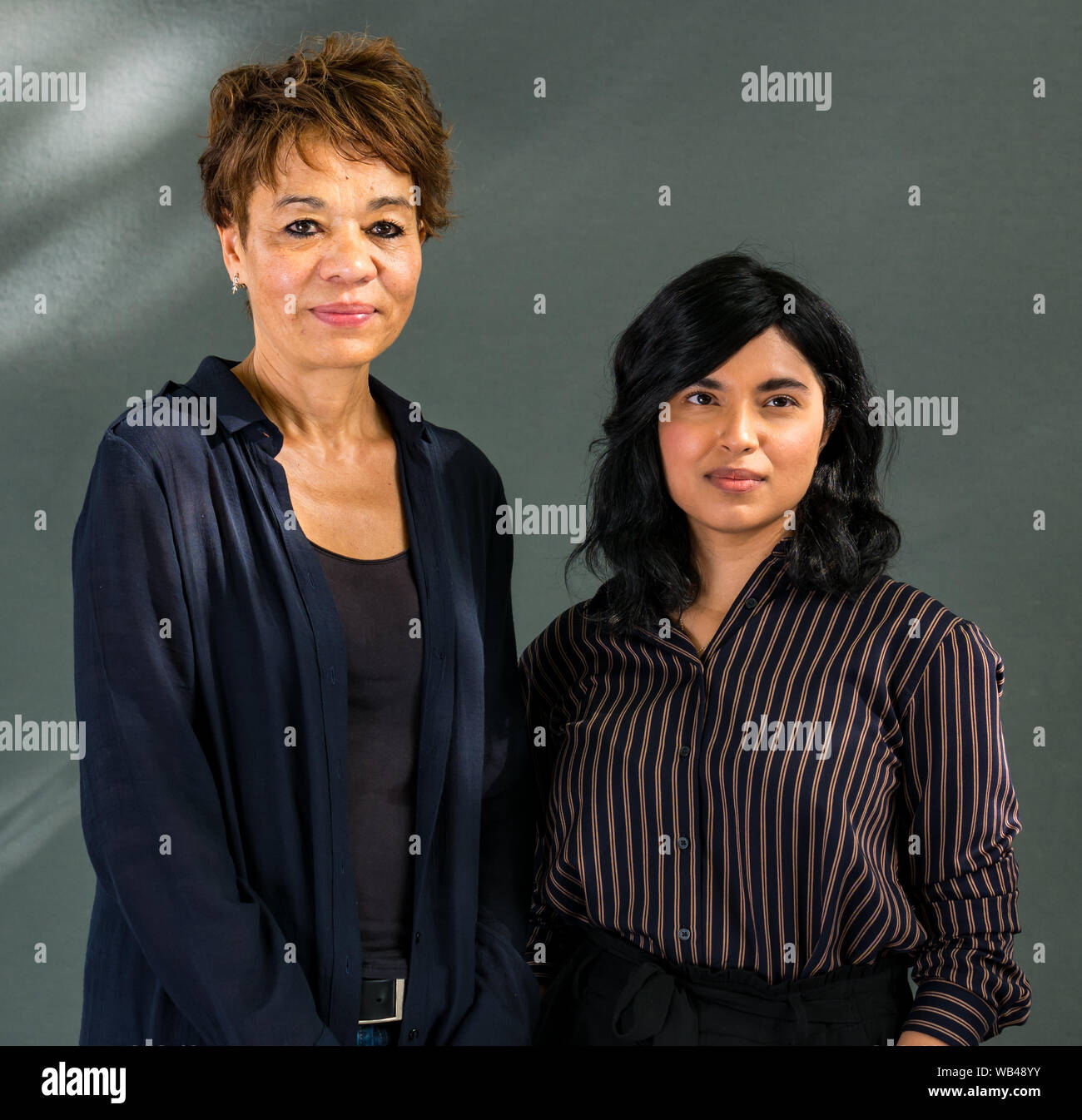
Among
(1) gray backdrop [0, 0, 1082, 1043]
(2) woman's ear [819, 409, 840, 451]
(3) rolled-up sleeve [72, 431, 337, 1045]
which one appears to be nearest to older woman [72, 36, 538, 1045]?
(3) rolled-up sleeve [72, 431, 337, 1045]

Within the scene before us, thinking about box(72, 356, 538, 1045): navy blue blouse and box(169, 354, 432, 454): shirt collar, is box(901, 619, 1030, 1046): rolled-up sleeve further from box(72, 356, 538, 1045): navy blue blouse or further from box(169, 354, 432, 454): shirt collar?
box(169, 354, 432, 454): shirt collar

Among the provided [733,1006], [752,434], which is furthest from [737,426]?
[733,1006]

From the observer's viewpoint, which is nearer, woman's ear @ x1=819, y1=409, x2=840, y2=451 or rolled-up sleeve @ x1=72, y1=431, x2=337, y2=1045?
rolled-up sleeve @ x1=72, y1=431, x2=337, y2=1045

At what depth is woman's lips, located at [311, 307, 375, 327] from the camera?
5.11 feet

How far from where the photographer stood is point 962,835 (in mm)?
1581

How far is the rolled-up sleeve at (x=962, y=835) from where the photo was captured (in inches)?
61.6

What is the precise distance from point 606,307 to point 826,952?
1710 mm

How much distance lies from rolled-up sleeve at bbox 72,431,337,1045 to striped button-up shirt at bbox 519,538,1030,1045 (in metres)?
0.43

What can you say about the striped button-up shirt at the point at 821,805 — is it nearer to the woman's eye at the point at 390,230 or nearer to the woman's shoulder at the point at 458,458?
the woman's shoulder at the point at 458,458

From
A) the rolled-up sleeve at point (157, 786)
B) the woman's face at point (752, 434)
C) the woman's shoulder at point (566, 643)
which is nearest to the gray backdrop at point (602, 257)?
the woman's shoulder at point (566, 643)

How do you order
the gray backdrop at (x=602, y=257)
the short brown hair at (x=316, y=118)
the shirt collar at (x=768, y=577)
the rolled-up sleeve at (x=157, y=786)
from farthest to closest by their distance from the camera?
the gray backdrop at (x=602, y=257), the shirt collar at (x=768, y=577), the short brown hair at (x=316, y=118), the rolled-up sleeve at (x=157, y=786)

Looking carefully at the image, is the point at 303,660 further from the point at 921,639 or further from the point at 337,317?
the point at 921,639

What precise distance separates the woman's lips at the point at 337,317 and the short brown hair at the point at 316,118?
0.14 metres
